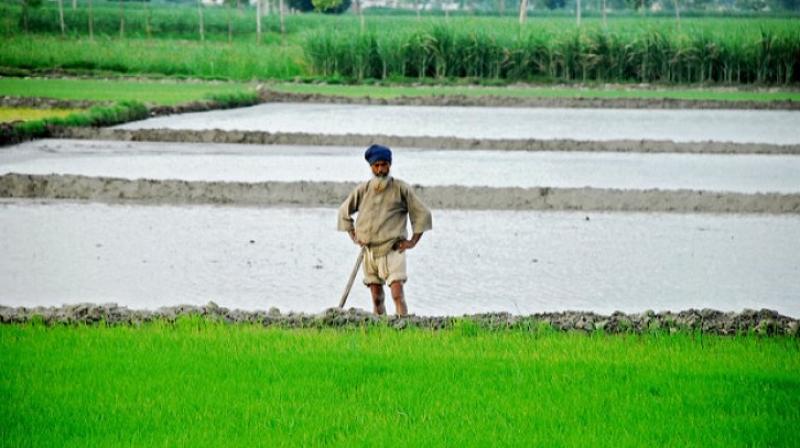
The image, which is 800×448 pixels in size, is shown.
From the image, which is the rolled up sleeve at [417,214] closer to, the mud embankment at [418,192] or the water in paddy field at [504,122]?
the mud embankment at [418,192]

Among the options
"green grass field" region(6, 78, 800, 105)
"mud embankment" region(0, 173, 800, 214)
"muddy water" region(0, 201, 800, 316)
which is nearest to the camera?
"muddy water" region(0, 201, 800, 316)

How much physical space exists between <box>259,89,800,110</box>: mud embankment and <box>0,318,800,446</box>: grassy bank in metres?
16.1

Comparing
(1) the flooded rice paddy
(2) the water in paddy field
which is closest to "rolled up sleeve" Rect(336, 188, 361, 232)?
(1) the flooded rice paddy

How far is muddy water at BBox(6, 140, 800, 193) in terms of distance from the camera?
11.7m

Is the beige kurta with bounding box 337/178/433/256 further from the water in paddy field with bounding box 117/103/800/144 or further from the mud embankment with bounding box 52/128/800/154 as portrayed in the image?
the water in paddy field with bounding box 117/103/800/144

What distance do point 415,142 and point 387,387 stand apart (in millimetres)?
10500

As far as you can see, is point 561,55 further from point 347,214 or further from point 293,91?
point 347,214

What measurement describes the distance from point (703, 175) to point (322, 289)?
6.19m

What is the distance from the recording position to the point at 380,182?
616 cm

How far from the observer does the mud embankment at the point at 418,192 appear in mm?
10531

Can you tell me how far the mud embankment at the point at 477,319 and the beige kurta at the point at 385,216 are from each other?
332mm

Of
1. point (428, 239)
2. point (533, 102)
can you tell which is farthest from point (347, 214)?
point (533, 102)

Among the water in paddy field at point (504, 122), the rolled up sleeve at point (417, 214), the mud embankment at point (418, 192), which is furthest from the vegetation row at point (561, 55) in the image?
the rolled up sleeve at point (417, 214)

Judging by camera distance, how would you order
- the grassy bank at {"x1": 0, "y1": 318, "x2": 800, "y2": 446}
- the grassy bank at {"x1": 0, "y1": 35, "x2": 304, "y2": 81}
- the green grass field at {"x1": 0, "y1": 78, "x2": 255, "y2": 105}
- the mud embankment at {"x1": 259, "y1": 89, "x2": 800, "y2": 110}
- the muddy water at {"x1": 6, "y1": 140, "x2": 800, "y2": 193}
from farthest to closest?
1. the grassy bank at {"x1": 0, "y1": 35, "x2": 304, "y2": 81}
2. the mud embankment at {"x1": 259, "y1": 89, "x2": 800, "y2": 110}
3. the green grass field at {"x1": 0, "y1": 78, "x2": 255, "y2": 105}
4. the muddy water at {"x1": 6, "y1": 140, "x2": 800, "y2": 193}
5. the grassy bank at {"x1": 0, "y1": 318, "x2": 800, "y2": 446}
